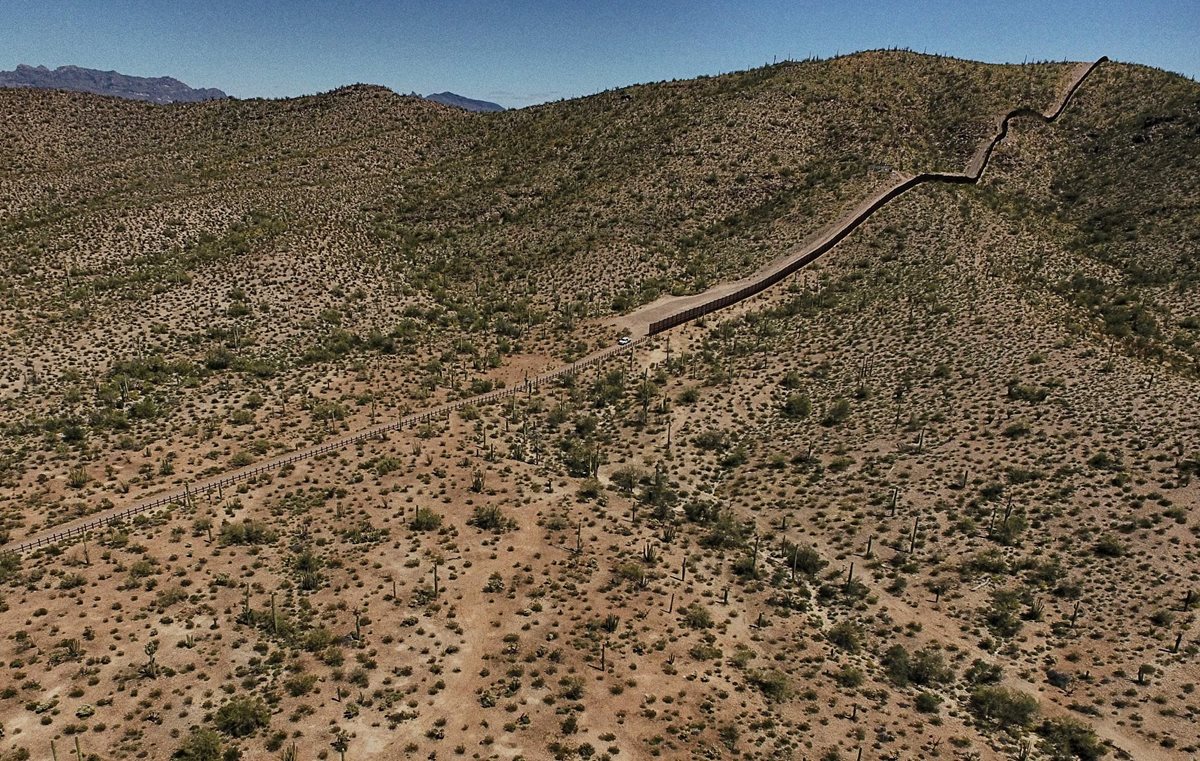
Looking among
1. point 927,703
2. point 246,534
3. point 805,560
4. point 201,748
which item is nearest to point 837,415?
point 805,560

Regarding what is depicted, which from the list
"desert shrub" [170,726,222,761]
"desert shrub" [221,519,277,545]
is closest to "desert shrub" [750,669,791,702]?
"desert shrub" [170,726,222,761]

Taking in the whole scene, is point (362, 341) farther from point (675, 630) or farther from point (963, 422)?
Result: point (963, 422)

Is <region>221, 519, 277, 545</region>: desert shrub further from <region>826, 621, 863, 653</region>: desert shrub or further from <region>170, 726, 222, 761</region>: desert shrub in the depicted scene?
<region>826, 621, 863, 653</region>: desert shrub

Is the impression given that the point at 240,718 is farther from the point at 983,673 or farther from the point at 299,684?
the point at 983,673

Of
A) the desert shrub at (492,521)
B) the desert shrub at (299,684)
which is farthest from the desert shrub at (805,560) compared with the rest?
the desert shrub at (299,684)

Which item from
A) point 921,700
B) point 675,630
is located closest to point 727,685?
point 675,630

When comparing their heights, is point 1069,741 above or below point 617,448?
below
